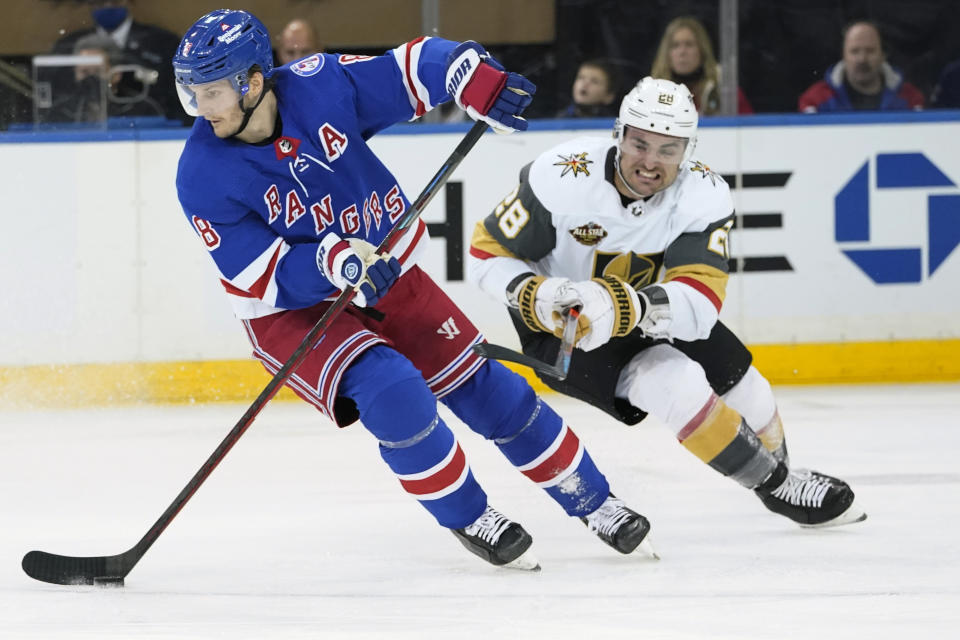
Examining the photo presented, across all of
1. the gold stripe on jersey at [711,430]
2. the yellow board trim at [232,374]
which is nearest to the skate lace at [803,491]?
the gold stripe on jersey at [711,430]

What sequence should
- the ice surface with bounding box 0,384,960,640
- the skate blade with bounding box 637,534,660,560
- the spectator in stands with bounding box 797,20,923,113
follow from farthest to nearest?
the spectator in stands with bounding box 797,20,923,113
the skate blade with bounding box 637,534,660,560
the ice surface with bounding box 0,384,960,640

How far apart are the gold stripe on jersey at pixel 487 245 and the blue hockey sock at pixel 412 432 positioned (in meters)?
0.42

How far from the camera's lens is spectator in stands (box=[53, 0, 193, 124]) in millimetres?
4852

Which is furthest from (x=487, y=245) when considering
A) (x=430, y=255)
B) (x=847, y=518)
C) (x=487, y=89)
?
(x=430, y=255)

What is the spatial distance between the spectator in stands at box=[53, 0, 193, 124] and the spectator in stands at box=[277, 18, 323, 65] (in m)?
0.36

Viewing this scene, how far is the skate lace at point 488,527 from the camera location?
2508mm

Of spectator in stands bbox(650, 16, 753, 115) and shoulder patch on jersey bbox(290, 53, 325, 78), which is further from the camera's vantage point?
A: spectator in stands bbox(650, 16, 753, 115)

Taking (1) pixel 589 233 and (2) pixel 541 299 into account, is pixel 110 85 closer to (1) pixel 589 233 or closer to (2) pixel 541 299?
(1) pixel 589 233

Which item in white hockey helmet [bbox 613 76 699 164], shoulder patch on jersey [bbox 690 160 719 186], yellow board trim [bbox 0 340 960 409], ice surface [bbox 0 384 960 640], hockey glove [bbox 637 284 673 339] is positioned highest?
white hockey helmet [bbox 613 76 699 164]

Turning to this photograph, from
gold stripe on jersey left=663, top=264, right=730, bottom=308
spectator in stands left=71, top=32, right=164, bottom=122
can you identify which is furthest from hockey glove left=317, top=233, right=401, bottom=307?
spectator in stands left=71, top=32, right=164, bottom=122

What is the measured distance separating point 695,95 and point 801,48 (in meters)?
0.43

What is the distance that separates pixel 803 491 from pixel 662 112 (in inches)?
31.0

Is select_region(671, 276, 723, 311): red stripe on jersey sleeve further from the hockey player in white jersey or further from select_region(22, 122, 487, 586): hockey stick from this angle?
select_region(22, 122, 487, 586): hockey stick

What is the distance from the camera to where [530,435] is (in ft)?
8.64
